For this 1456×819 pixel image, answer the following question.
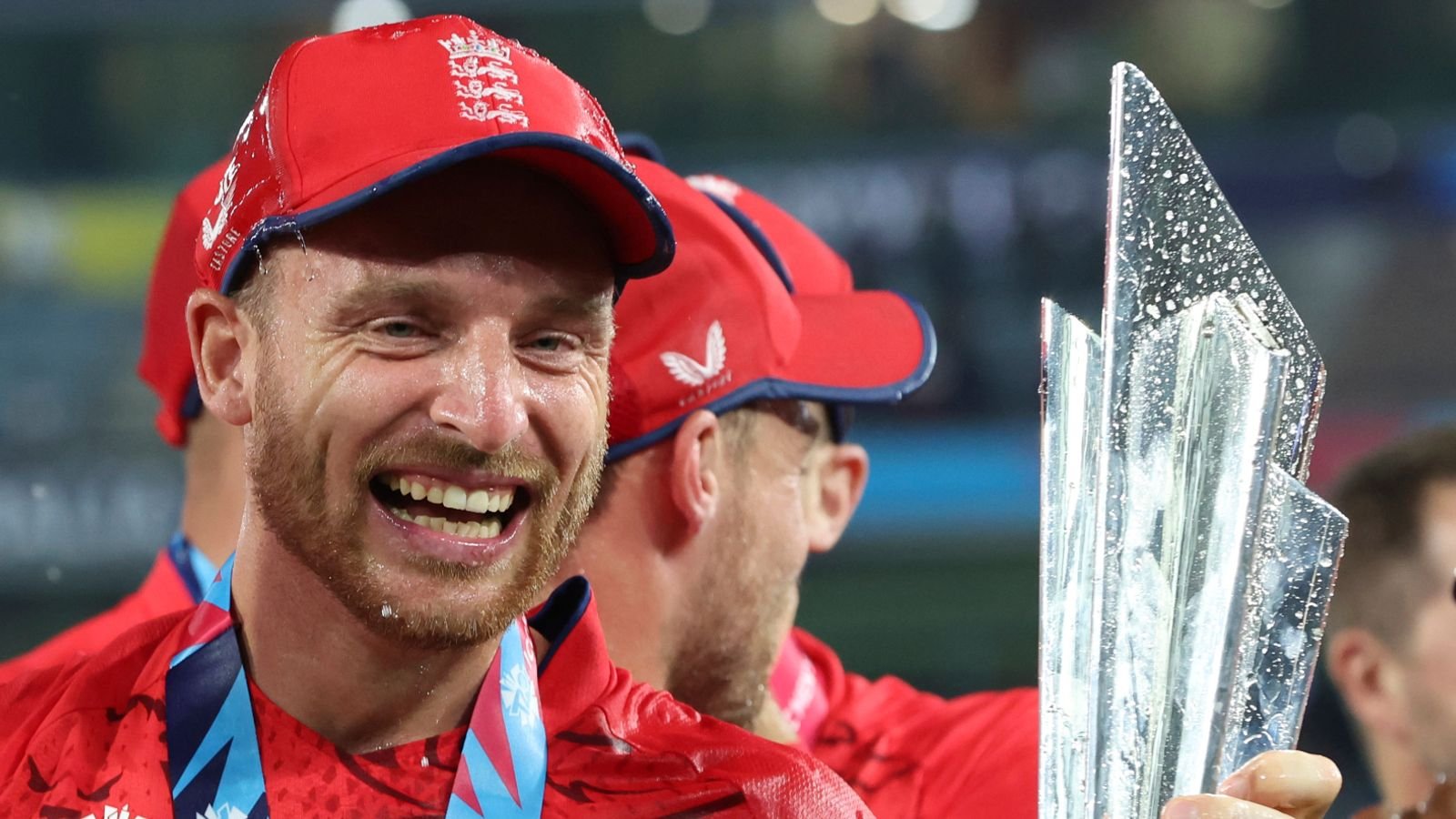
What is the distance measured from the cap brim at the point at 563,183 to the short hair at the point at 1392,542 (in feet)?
4.89

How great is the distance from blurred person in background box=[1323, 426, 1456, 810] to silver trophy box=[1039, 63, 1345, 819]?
134 centimetres

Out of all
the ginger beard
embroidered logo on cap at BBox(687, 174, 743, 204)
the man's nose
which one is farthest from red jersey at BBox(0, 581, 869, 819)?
embroidered logo on cap at BBox(687, 174, 743, 204)

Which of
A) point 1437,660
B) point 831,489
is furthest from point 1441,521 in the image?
point 831,489

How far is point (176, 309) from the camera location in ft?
7.92

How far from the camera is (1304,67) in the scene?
20.7 feet

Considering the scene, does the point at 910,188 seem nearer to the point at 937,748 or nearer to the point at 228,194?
the point at 937,748

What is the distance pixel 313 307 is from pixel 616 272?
0.79 feet

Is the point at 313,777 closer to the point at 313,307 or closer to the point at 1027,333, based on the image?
the point at 313,307

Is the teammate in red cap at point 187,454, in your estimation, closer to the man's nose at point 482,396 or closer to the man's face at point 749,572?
the man's face at point 749,572

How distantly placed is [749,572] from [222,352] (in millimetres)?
820

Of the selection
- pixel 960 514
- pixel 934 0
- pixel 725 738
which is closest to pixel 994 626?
pixel 960 514

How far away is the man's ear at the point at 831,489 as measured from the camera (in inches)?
85.4

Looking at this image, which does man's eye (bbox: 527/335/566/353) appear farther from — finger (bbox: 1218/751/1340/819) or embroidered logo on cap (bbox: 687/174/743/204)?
embroidered logo on cap (bbox: 687/174/743/204)

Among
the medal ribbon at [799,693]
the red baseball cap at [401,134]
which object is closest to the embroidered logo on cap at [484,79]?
the red baseball cap at [401,134]
